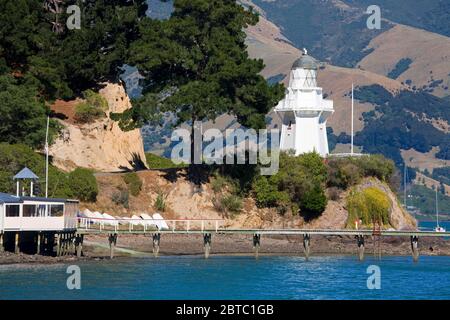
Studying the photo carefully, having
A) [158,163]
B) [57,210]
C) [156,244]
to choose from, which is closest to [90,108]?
[158,163]

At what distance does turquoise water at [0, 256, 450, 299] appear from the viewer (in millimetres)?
61375

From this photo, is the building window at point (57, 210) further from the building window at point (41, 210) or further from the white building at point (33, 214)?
the building window at point (41, 210)

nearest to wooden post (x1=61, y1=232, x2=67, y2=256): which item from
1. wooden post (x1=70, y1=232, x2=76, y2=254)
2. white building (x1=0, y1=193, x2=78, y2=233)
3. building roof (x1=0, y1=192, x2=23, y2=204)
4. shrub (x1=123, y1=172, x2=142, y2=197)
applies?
wooden post (x1=70, y1=232, x2=76, y2=254)

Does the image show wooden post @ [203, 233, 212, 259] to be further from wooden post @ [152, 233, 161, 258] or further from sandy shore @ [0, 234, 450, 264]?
sandy shore @ [0, 234, 450, 264]

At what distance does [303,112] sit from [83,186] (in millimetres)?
22267

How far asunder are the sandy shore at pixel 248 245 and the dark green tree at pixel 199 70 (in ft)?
26.8

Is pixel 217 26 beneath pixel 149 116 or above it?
above

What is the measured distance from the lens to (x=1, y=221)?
241 ft

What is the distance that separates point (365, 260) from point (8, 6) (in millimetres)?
31531

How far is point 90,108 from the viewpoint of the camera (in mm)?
101375

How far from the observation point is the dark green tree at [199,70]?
93162 millimetres

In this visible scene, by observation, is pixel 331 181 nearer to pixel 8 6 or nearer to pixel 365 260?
pixel 365 260
